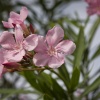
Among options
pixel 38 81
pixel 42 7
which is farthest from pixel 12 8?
pixel 38 81

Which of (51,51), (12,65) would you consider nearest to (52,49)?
(51,51)

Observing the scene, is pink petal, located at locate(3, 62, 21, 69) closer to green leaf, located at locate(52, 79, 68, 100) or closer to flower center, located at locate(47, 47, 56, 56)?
flower center, located at locate(47, 47, 56, 56)

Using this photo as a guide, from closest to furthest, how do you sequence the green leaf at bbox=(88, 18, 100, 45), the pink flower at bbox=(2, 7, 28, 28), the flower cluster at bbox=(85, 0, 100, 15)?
the pink flower at bbox=(2, 7, 28, 28) → the flower cluster at bbox=(85, 0, 100, 15) → the green leaf at bbox=(88, 18, 100, 45)

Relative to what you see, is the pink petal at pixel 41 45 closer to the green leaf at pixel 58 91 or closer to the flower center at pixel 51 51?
the flower center at pixel 51 51

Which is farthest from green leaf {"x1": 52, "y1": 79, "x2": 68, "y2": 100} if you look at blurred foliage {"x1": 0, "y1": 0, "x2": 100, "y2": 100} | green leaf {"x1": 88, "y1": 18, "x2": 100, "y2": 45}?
green leaf {"x1": 88, "y1": 18, "x2": 100, "y2": 45}

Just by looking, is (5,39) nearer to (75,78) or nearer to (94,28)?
(75,78)
